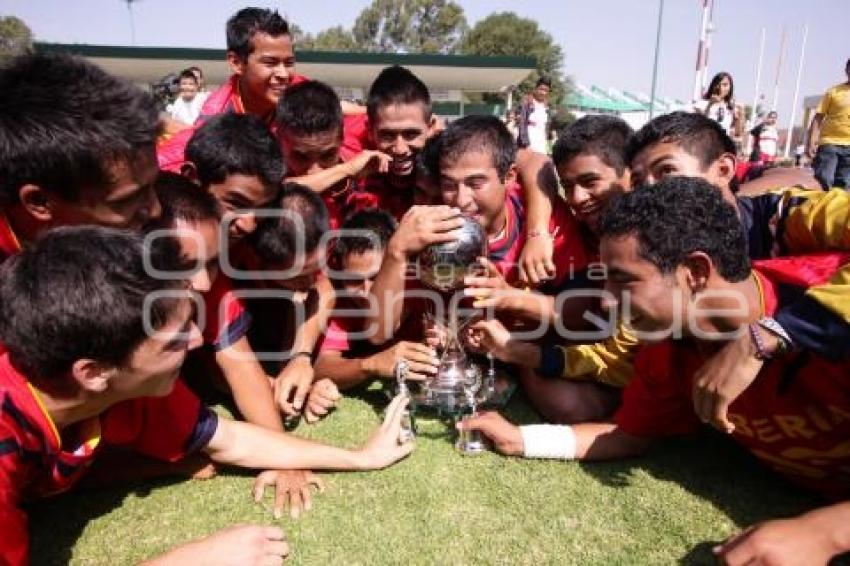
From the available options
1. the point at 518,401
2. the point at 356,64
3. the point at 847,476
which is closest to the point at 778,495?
the point at 847,476

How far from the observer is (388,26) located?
68.8 metres

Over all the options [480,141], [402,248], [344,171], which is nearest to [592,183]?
[480,141]

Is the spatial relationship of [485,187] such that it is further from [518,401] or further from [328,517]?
[328,517]

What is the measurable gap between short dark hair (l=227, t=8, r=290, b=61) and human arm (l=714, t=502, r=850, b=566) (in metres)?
4.35

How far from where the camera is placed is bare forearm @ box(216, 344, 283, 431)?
120 inches

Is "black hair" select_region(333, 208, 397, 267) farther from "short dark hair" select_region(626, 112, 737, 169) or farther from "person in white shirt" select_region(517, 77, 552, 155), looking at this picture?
"person in white shirt" select_region(517, 77, 552, 155)

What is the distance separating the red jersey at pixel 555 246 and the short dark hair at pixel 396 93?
1.00 meters

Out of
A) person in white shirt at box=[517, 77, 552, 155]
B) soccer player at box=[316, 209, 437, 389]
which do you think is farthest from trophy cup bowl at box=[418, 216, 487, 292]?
person in white shirt at box=[517, 77, 552, 155]

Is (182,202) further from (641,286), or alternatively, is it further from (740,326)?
(740,326)

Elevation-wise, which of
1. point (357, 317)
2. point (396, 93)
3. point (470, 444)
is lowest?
point (470, 444)

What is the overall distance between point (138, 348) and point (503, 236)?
212 centimetres

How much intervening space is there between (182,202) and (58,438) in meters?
1.15

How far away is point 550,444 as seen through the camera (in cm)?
284

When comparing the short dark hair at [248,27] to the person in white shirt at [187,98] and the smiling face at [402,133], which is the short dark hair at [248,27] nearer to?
the smiling face at [402,133]
